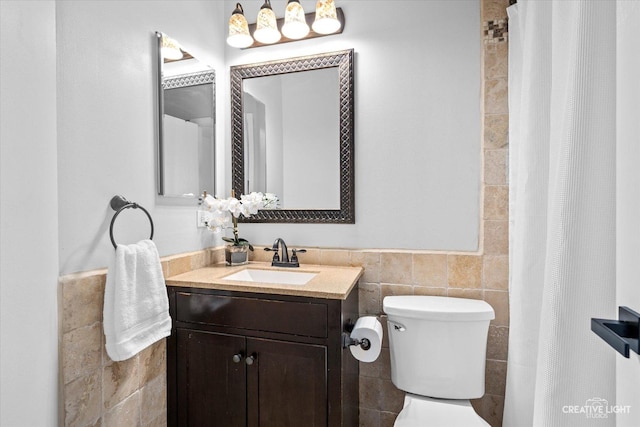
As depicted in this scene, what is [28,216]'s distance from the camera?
94cm

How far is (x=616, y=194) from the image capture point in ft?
2.07

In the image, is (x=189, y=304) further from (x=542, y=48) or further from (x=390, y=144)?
(x=542, y=48)

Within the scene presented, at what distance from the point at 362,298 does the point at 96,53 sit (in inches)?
60.0

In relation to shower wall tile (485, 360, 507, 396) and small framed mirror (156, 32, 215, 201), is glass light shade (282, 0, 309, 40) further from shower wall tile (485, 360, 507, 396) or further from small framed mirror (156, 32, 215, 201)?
shower wall tile (485, 360, 507, 396)

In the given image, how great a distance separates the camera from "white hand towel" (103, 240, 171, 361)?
1.11 meters

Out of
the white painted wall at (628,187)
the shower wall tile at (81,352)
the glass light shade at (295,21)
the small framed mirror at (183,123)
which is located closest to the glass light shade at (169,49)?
the small framed mirror at (183,123)

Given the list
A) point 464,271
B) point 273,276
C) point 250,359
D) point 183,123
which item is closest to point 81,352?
point 250,359

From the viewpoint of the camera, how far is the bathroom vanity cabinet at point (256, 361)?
127 cm

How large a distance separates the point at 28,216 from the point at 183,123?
80 centimetres

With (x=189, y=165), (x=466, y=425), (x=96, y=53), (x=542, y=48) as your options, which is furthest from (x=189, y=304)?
(x=542, y=48)

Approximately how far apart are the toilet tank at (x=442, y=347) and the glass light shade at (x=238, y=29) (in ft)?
5.07

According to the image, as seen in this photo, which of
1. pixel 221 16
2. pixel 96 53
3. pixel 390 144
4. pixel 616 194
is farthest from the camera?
pixel 221 16

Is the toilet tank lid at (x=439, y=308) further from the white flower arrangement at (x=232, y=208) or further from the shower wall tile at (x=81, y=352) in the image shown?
the shower wall tile at (x=81, y=352)

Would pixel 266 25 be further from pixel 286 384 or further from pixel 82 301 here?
pixel 286 384
